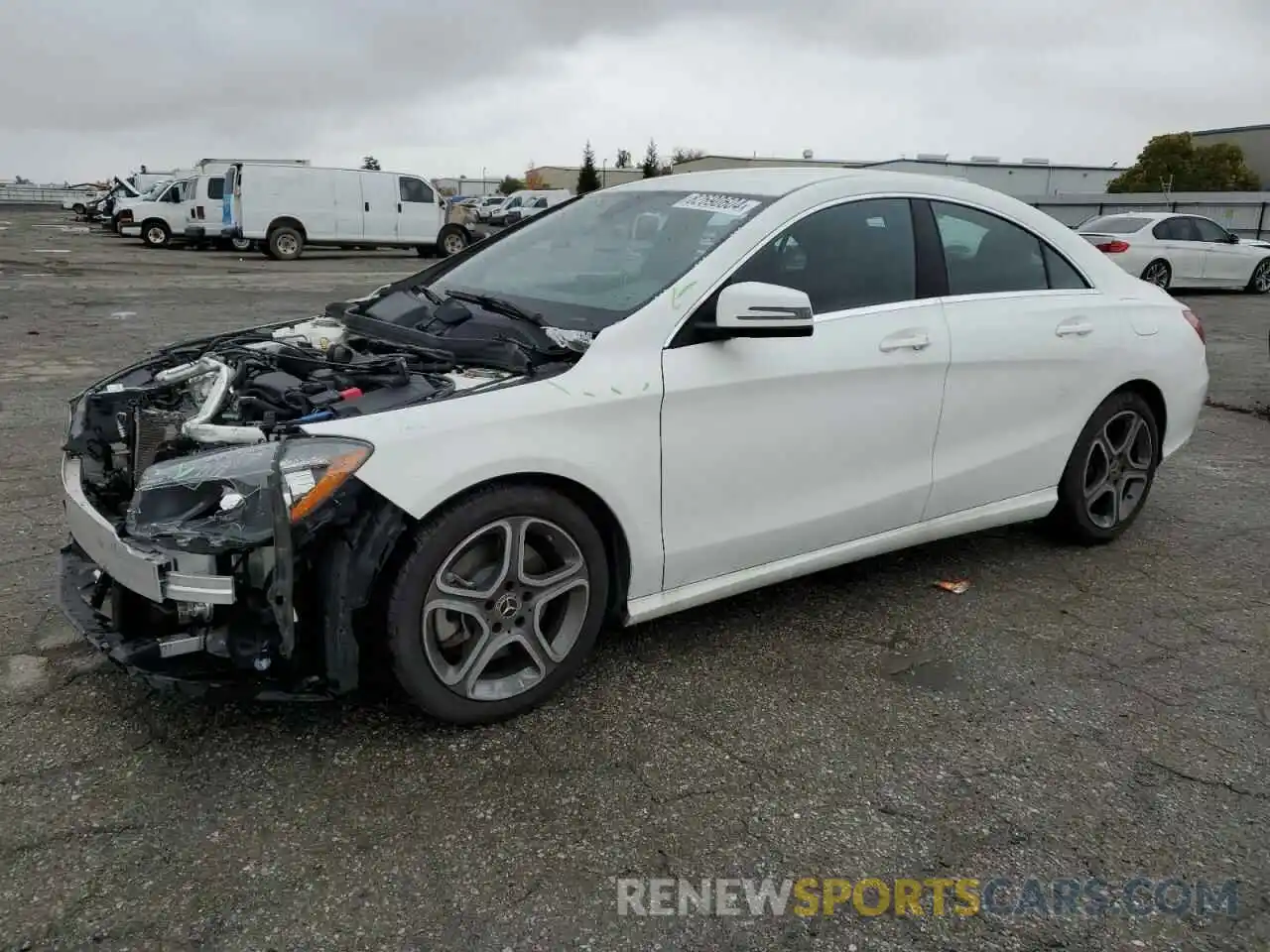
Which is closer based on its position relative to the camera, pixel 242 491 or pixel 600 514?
pixel 242 491

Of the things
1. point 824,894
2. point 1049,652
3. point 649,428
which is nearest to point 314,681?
point 649,428

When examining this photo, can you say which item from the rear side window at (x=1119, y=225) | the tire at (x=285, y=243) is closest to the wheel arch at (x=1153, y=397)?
the rear side window at (x=1119, y=225)

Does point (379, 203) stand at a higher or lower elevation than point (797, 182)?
higher

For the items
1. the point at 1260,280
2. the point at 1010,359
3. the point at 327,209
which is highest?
the point at 327,209

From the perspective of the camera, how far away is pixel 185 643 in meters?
2.65

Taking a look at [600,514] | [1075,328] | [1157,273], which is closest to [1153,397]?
[1075,328]

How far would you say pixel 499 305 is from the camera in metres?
3.54

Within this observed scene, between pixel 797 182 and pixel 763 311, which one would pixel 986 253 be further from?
pixel 763 311

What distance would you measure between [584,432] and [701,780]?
3.37ft

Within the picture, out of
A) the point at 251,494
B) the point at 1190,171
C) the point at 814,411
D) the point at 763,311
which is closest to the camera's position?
the point at 251,494

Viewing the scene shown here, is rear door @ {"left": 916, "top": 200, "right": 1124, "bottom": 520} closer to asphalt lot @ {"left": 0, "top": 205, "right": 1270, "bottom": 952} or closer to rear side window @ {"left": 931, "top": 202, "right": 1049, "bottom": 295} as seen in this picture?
rear side window @ {"left": 931, "top": 202, "right": 1049, "bottom": 295}

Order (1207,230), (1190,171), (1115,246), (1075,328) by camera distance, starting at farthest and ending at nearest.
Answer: (1190,171)
(1207,230)
(1115,246)
(1075,328)

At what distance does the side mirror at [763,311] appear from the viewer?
3.07m

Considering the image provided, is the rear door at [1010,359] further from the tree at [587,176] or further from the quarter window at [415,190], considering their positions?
the tree at [587,176]
